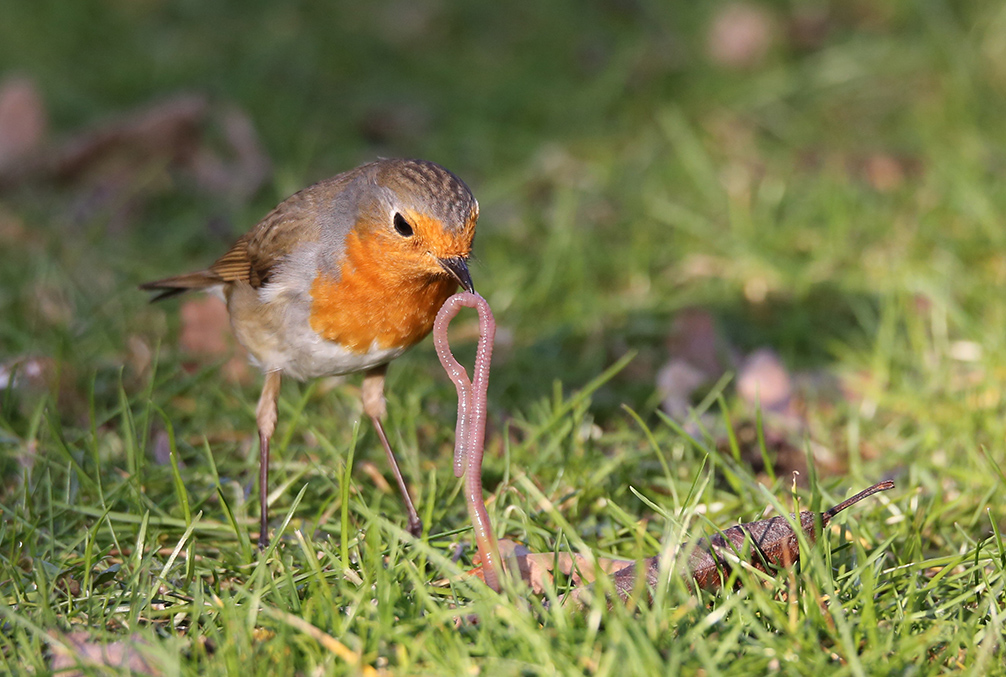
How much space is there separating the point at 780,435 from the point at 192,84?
15.0 feet

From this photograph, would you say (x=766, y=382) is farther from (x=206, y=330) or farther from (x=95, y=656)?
(x=95, y=656)

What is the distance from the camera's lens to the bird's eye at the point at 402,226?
2990 millimetres

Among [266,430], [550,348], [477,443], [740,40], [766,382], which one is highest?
[477,443]

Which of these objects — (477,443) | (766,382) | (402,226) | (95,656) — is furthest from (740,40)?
(95,656)

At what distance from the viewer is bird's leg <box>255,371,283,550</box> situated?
3059mm

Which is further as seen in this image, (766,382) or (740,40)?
(740,40)

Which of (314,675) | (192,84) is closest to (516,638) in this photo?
(314,675)

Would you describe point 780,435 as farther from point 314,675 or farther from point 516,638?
point 314,675

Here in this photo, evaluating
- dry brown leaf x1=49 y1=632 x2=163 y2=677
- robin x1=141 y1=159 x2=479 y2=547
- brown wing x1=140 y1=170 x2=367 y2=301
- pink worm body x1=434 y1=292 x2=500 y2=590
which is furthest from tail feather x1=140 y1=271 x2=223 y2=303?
dry brown leaf x1=49 y1=632 x2=163 y2=677

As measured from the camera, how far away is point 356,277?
10.2 feet

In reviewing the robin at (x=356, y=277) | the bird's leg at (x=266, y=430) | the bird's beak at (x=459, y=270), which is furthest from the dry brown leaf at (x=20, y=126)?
the bird's beak at (x=459, y=270)

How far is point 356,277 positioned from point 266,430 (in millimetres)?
576

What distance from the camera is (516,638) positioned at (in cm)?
226

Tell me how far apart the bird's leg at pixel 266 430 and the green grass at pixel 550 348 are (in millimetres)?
70
